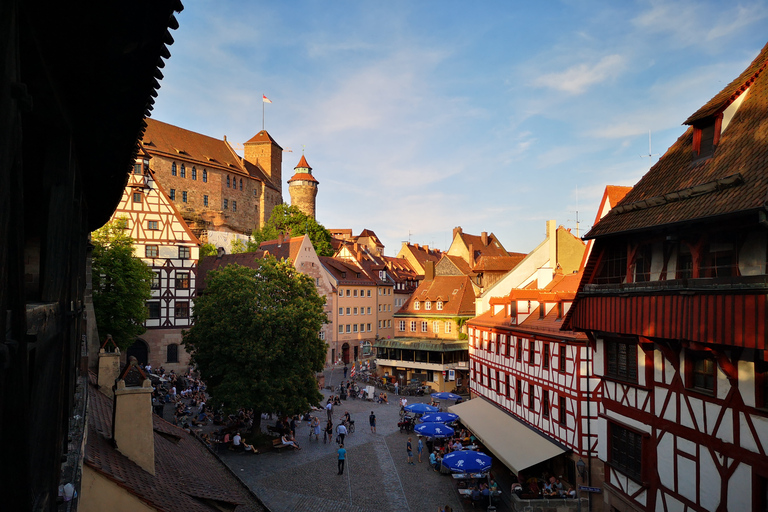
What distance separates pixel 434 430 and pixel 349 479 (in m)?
5.25

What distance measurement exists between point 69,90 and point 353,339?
59.3 metres

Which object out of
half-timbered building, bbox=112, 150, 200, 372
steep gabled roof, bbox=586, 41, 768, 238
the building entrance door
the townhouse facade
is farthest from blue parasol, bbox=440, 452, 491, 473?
the building entrance door

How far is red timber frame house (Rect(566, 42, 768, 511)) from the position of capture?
10047mm

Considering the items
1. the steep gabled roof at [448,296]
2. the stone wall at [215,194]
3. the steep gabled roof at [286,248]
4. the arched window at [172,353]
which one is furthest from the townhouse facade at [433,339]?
the stone wall at [215,194]

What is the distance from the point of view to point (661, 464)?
43.3 ft

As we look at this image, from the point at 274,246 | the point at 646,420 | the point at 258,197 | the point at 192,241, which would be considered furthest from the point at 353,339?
the point at 646,420

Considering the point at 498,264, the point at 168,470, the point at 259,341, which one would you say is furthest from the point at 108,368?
the point at 498,264

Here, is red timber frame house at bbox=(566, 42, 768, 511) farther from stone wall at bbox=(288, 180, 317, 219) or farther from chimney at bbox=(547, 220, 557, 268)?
stone wall at bbox=(288, 180, 317, 219)

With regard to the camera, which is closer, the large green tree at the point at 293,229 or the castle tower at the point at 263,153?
the large green tree at the point at 293,229

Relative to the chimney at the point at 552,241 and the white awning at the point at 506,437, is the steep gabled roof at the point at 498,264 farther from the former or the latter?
the white awning at the point at 506,437

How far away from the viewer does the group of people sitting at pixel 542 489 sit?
19.4 metres

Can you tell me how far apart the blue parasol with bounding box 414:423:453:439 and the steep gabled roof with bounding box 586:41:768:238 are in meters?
14.9

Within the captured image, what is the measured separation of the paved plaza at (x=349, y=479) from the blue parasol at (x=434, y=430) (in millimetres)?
1493

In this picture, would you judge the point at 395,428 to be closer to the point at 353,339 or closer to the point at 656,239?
the point at 656,239
